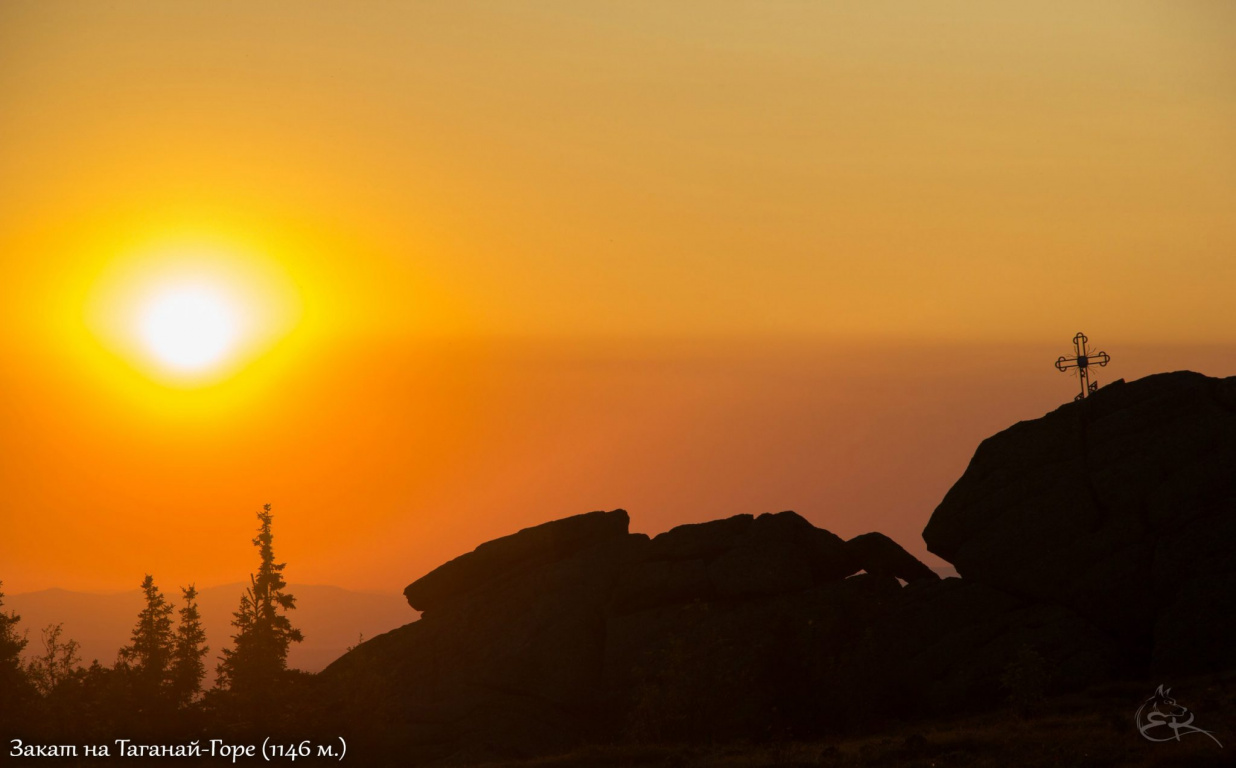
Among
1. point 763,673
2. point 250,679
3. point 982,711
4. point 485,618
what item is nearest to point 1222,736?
point 982,711

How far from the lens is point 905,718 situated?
64625 millimetres

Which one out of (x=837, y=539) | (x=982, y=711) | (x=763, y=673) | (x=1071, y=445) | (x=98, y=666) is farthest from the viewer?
(x=98, y=666)

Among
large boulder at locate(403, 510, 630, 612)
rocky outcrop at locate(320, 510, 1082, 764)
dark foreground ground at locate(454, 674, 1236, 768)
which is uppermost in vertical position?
large boulder at locate(403, 510, 630, 612)

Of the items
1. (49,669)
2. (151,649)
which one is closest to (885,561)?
(151,649)

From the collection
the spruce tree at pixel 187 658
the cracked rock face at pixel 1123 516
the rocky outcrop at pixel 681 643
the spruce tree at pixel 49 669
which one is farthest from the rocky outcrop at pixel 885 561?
the spruce tree at pixel 49 669

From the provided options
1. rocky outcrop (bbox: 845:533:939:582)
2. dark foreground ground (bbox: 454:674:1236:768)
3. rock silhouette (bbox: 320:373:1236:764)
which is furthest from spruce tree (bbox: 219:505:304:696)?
rocky outcrop (bbox: 845:533:939:582)

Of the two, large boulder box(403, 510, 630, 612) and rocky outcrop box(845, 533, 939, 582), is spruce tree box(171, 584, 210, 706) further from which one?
rocky outcrop box(845, 533, 939, 582)

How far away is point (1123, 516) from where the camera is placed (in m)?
66.9

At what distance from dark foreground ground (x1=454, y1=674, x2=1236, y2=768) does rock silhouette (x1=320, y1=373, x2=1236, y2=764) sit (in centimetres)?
410

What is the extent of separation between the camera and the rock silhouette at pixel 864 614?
6400 centimetres

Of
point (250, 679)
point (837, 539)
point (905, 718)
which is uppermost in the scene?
point (837, 539)

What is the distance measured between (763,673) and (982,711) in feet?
41.3

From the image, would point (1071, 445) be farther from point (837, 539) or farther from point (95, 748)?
point (95, 748)

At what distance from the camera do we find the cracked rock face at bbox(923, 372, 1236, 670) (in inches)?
2454
